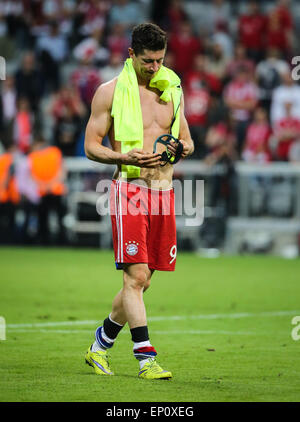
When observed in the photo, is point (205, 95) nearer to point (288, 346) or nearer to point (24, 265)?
point (24, 265)

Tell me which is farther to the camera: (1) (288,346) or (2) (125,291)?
(1) (288,346)

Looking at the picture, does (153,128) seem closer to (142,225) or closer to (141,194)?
(141,194)

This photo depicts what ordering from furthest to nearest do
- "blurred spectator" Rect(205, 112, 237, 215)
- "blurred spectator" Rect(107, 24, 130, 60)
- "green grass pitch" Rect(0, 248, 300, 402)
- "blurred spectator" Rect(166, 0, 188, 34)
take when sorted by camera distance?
"blurred spectator" Rect(166, 0, 188, 34) → "blurred spectator" Rect(107, 24, 130, 60) → "blurred spectator" Rect(205, 112, 237, 215) → "green grass pitch" Rect(0, 248, 300, 402)

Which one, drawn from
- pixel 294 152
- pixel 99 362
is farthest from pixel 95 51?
pixel 99 362

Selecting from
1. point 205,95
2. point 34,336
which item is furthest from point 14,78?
point 34,336

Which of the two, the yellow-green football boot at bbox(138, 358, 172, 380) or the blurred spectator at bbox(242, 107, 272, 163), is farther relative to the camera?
the blurred spectator at bbox(242, 107, 272, 163)

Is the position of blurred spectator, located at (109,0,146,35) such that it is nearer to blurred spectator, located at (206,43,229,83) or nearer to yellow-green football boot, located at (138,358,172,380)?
blurred spectator, located at (206,43,229,83)

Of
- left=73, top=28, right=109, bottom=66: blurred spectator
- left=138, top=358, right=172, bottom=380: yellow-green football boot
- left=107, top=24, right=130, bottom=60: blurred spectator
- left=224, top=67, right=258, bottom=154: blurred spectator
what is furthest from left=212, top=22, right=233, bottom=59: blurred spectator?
left=138, top=358, right=172, bottom=380: yellow-green football boot

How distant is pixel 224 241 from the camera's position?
18.5 metres

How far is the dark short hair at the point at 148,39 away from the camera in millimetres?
6852

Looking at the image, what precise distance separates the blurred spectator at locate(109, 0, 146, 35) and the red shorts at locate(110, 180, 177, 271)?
16.5 meters

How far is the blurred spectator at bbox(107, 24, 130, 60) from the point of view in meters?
21.8
